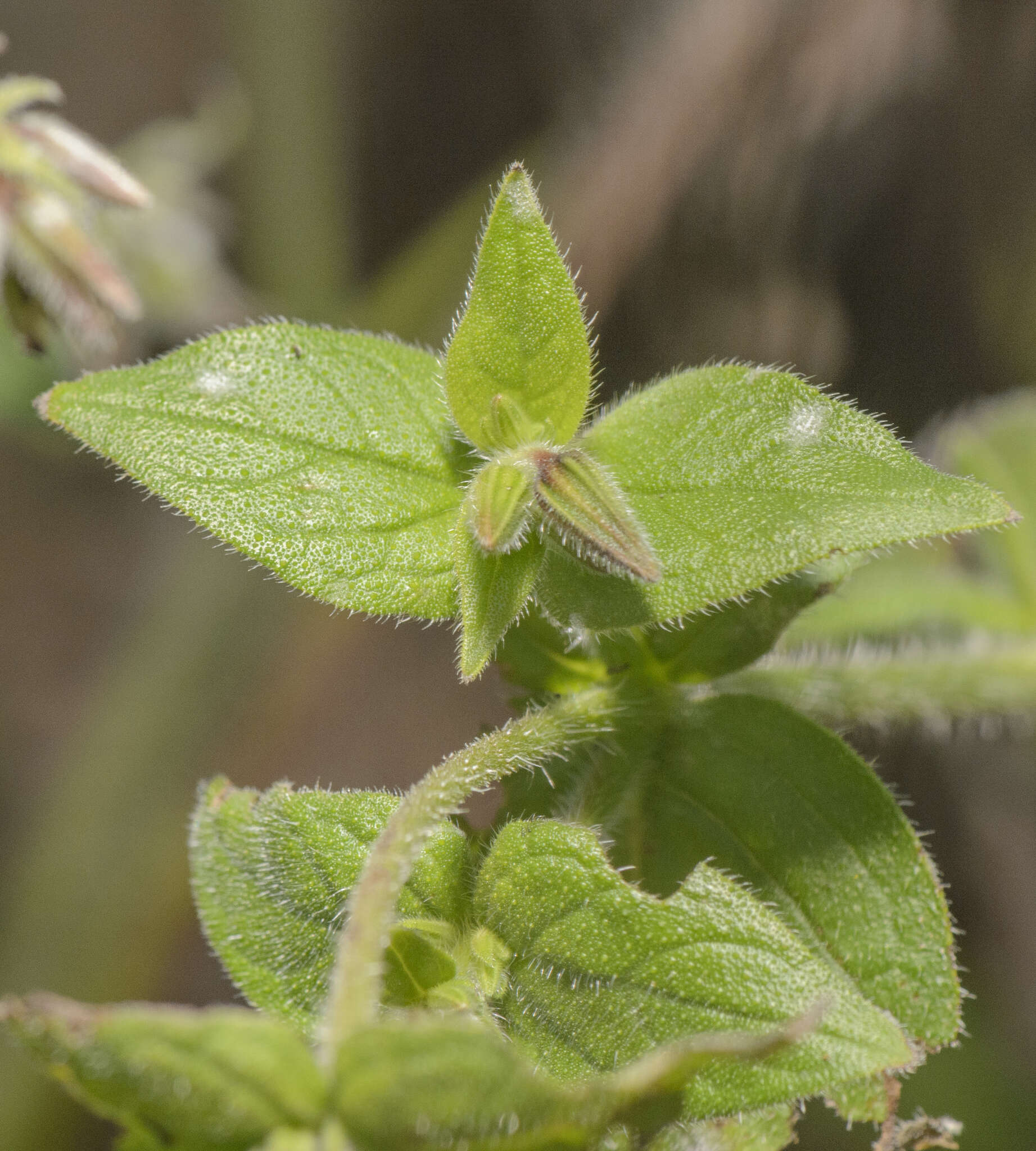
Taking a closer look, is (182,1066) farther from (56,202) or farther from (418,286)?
(418,286)

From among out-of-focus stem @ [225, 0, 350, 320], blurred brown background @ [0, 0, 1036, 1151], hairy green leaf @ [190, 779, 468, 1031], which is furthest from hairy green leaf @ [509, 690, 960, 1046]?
out-of-focus stem @ [225, 0, 350, 320]

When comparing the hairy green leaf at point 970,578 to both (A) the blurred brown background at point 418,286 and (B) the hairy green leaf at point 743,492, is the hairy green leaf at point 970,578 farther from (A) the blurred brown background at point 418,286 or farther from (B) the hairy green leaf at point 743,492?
(B) the hairy green leaf at point 743,492

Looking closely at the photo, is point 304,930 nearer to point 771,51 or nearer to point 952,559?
point 952,559

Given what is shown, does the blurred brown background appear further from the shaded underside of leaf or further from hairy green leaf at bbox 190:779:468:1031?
the shaded underside of leaf

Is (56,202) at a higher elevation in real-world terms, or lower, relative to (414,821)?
higher

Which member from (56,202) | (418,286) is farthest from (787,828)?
(418,286)

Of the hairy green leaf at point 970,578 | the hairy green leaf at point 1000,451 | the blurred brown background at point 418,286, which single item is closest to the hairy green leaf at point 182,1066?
the hairy green leaf at point 970,578

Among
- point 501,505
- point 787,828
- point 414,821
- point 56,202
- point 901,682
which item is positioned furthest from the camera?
point 901,682
